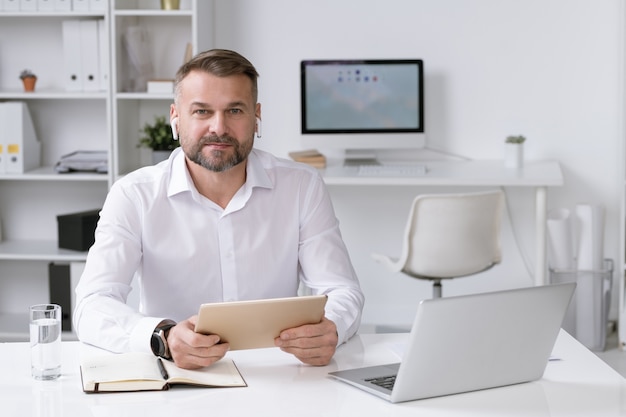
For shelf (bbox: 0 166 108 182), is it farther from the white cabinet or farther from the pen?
the pen

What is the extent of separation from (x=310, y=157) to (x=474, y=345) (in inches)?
110

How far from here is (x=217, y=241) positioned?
2291 mm

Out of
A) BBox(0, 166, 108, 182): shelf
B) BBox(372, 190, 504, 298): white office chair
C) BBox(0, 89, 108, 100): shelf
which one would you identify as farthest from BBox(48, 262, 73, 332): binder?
BBox(372, 190, 504, 298): white office chair

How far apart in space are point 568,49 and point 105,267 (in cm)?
299

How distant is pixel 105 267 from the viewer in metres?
2.14

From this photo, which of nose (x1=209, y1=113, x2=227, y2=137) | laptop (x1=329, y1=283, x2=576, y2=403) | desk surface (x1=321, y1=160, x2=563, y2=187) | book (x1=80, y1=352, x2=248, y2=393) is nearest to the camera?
laptop (x1=329, y1=283, x2=576, y2=403)

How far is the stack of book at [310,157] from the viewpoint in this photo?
4.31 metres

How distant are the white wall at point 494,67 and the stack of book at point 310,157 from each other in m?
0.25

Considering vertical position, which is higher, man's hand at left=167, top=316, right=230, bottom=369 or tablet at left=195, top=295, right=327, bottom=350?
tablet at left=195, top=295, right=327, bottom=350

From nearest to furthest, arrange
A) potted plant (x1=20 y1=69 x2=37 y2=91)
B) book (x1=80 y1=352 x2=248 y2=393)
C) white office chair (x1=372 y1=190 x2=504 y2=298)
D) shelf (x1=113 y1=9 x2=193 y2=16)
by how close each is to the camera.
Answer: book (x1=80 y1=352 x2=248 y2=393), white office chair (x1=372 y1=190 x2=504 y2=298), shelf (x1=113 y1=9 x2=193 y2=16), potted plant (x1=20 y1=69 x2=37 y2=91)

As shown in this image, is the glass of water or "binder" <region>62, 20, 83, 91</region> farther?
"binder" <region>62, 20, 83, 91</region>

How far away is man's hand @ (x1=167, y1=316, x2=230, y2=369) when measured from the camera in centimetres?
172

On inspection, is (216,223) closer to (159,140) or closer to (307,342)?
(307,342)

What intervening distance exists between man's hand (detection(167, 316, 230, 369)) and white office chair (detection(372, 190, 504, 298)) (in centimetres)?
209
